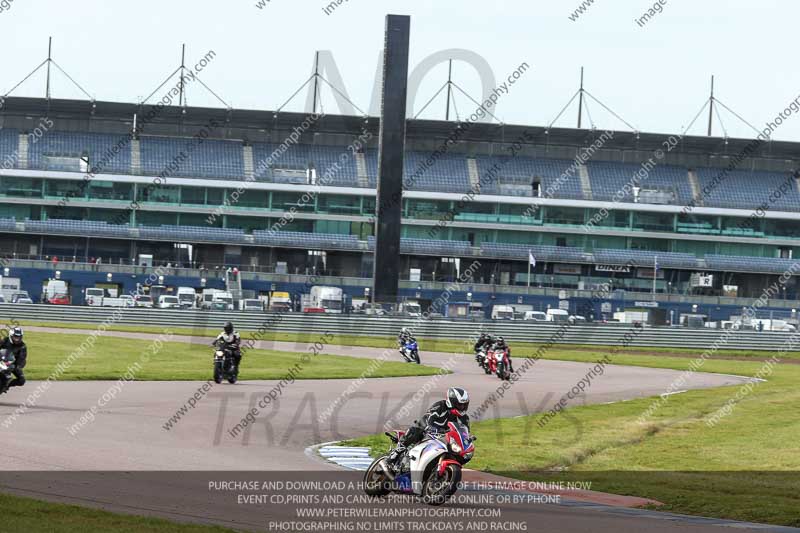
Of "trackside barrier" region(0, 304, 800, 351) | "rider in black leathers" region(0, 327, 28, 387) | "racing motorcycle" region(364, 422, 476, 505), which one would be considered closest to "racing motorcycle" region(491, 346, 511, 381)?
"rider in black leathers" region(0, 327, 28, 387)

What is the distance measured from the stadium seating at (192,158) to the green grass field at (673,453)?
64.3m

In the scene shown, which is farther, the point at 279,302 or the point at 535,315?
the point at 279,302

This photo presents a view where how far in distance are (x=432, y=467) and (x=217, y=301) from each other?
206ft

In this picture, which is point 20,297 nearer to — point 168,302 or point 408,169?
point 168,302

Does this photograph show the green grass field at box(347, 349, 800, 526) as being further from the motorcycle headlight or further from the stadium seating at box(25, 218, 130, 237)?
the stadium seating at box(25, 218, 130, 237)

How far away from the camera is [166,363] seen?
39844 millimetres

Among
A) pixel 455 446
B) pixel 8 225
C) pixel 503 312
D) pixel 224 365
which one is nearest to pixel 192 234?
pixel 8 225

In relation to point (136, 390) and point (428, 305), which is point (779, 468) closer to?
point (136, 390)

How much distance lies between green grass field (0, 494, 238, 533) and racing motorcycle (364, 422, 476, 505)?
3.06 meters

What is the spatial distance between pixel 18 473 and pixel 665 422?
17.1 m

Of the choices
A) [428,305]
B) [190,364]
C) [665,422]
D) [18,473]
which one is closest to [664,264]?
[428,305]

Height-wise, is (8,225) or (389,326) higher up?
(8,225)

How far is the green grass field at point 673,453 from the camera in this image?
54.0 feet

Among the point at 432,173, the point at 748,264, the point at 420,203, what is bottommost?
the point at 748,264
